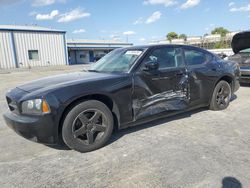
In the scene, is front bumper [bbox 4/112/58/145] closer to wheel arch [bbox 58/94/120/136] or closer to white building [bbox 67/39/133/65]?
wheel arch [bbox 58/94/120/136]

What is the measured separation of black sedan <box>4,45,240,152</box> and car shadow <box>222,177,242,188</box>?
5.24 feet

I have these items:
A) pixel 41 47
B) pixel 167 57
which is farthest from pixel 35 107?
pixel 41 47

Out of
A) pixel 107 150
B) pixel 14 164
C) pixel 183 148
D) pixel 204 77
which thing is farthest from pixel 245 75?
pixel 14 164

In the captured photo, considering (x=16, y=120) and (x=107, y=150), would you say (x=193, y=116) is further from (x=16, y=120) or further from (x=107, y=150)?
(x=16, y=120)

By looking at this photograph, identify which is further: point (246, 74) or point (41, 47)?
point (41, 47)

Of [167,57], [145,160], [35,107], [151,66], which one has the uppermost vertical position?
[167,57]

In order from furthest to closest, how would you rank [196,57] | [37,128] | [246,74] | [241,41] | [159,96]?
[241,41] → [246,74] → [196,57] → [159,96] → [37,128]

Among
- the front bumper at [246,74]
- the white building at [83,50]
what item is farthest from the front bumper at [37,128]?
the white building at [83,50]

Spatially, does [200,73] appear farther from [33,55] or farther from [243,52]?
[33,55]

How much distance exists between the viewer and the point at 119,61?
4.15 meters

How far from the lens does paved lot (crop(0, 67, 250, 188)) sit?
262cm

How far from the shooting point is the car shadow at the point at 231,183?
245 centimetres

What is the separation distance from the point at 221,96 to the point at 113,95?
3012 millimetres

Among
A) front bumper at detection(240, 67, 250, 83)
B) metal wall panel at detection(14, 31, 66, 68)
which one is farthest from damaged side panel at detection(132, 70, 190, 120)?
metal wall panel at detection(14, 31, 66, 68)
